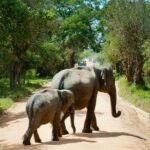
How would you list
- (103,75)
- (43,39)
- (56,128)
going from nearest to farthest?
1. (56,128)
2. (103,75)
3. (43,39)

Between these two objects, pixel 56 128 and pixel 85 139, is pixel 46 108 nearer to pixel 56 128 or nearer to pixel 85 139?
pixel 56 128

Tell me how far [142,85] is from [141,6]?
735 cm

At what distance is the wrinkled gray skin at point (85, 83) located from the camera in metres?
15.5

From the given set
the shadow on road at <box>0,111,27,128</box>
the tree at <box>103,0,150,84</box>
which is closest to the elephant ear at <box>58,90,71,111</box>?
the shadow on road at <box>0,111,27,128</box>

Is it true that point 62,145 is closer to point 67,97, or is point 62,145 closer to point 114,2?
point 67,97

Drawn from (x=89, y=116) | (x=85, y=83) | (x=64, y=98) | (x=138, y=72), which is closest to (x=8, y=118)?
(x=89, y=116)

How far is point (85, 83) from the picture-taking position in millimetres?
15781

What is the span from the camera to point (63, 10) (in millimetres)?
82438

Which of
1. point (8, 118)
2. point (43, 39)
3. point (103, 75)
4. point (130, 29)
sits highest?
point (130, 29)

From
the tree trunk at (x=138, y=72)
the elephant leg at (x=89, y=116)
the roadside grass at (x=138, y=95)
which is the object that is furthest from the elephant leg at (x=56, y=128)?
the tree trunk at (x=138, y=72)

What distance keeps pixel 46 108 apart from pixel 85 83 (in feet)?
8.31

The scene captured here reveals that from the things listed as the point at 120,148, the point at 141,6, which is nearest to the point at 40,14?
Result: the point at 120,148

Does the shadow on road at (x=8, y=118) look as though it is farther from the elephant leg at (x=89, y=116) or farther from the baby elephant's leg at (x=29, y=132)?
the baby elephant's leg at (x=29, y=132)

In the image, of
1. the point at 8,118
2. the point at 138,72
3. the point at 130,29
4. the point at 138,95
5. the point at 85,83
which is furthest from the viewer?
the point at 138,72
